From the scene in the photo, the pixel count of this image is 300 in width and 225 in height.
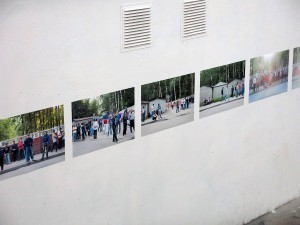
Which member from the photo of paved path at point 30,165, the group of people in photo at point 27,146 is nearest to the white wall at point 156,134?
the photo of paved path at point 30,165

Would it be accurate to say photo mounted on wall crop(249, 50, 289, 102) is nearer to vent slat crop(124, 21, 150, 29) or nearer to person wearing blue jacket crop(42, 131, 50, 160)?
vent slat crop(124, 21, 150, 29)

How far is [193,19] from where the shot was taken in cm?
737

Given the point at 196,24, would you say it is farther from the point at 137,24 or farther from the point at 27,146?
the point at 27,146

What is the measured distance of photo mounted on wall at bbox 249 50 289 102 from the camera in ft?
27.5

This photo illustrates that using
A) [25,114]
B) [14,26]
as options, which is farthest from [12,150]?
[14,26]

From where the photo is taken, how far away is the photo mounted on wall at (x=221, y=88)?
7742 millimetres

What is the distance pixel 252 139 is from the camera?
852 cm

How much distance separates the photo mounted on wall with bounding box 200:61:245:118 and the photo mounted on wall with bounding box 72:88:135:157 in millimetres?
1097

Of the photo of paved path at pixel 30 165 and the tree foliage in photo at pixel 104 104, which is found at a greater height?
the tree foliage in photo at pixel 104 104

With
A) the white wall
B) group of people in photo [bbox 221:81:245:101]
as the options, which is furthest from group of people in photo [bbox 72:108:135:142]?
group of people in photo [bbox 221:81:245:101]

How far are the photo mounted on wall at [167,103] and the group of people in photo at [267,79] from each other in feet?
3.70

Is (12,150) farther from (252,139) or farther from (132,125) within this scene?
(252,139)

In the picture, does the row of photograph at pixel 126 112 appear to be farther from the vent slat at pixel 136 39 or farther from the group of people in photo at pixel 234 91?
the vent slat at pixel 136 39

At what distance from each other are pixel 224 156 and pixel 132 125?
5.24 ft
